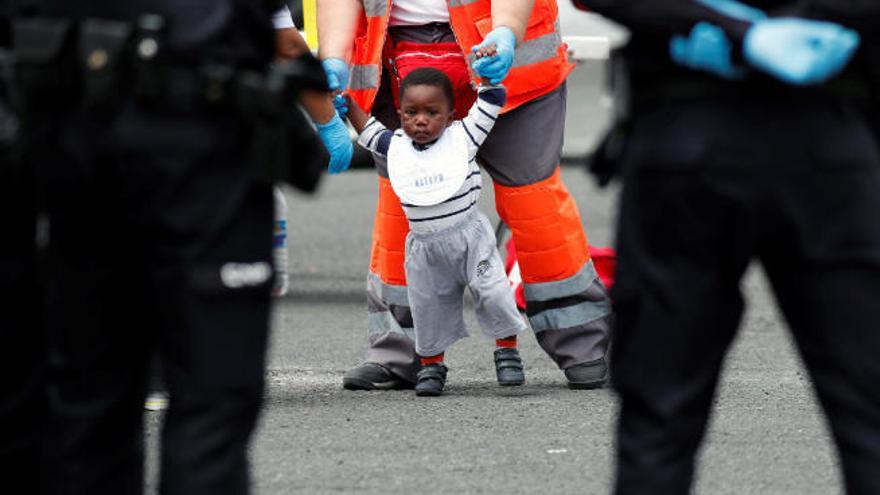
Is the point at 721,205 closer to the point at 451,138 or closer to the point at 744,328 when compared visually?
the point at 451,138

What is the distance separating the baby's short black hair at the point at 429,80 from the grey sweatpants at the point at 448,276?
1.34ft

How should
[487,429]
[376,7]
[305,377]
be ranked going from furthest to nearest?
[305,377], [376,7], [487,429]

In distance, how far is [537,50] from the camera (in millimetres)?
6402

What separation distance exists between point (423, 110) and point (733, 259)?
9.20ft

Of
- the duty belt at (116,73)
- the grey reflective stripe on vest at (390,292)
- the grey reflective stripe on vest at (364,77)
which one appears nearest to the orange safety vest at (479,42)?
the grey reflective stripe on vest at (364,77)

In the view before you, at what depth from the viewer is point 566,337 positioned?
6.44 meters

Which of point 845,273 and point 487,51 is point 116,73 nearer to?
point 845,273

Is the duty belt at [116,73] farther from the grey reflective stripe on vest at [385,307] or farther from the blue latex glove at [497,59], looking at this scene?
the grey reflective stripe on vest at [385,307]

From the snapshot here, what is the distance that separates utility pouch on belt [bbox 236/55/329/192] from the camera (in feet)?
11.0

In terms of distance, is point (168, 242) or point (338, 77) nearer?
point (168, 242)

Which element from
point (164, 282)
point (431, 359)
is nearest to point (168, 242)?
point (164, 282)

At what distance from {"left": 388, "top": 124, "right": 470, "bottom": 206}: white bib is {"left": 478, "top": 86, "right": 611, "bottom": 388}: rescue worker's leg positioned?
186mm

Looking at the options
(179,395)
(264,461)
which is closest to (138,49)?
(179,395)

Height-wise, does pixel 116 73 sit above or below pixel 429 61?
above
